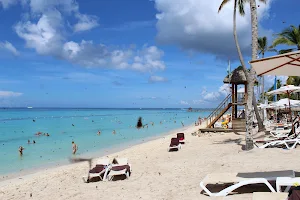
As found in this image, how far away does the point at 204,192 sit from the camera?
262 inches

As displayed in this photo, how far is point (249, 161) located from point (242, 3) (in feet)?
29.8

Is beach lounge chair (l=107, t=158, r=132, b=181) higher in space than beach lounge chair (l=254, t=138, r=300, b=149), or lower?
lower

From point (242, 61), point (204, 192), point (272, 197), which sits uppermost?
point (242, 61)

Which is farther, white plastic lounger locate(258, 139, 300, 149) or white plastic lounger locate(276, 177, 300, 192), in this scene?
white plastic lounger locate(258, 139, 300, 149)

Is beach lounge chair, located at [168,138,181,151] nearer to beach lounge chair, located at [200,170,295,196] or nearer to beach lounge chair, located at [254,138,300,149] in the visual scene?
beach lounge chair, located at [254,138,300,149]

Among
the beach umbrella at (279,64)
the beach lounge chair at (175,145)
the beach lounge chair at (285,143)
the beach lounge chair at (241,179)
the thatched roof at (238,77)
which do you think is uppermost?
the thatched roof at (238,77)

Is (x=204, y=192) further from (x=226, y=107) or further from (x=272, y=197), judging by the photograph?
(x=226, y=107)

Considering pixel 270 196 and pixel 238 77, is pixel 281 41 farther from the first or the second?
pixel 270 196

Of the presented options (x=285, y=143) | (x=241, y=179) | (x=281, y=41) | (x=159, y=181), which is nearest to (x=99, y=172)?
(x=159, y=181)

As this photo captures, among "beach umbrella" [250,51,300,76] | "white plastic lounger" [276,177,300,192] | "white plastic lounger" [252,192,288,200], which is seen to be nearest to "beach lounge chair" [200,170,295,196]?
"white plastic lounger" [276,177,300,192]

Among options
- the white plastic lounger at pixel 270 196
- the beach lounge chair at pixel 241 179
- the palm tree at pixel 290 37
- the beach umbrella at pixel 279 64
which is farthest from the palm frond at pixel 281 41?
the white plastic lounger at pixel 270 196

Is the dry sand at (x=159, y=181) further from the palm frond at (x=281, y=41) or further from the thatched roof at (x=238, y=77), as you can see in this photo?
the palm frond at (x=281, y=41)

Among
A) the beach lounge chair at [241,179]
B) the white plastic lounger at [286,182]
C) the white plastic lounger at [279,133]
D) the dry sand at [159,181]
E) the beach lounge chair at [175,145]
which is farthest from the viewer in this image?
the beach lounge chair at [175,145]

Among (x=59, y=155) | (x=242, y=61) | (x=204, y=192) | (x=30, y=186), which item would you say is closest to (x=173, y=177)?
(x=204, y=192)
